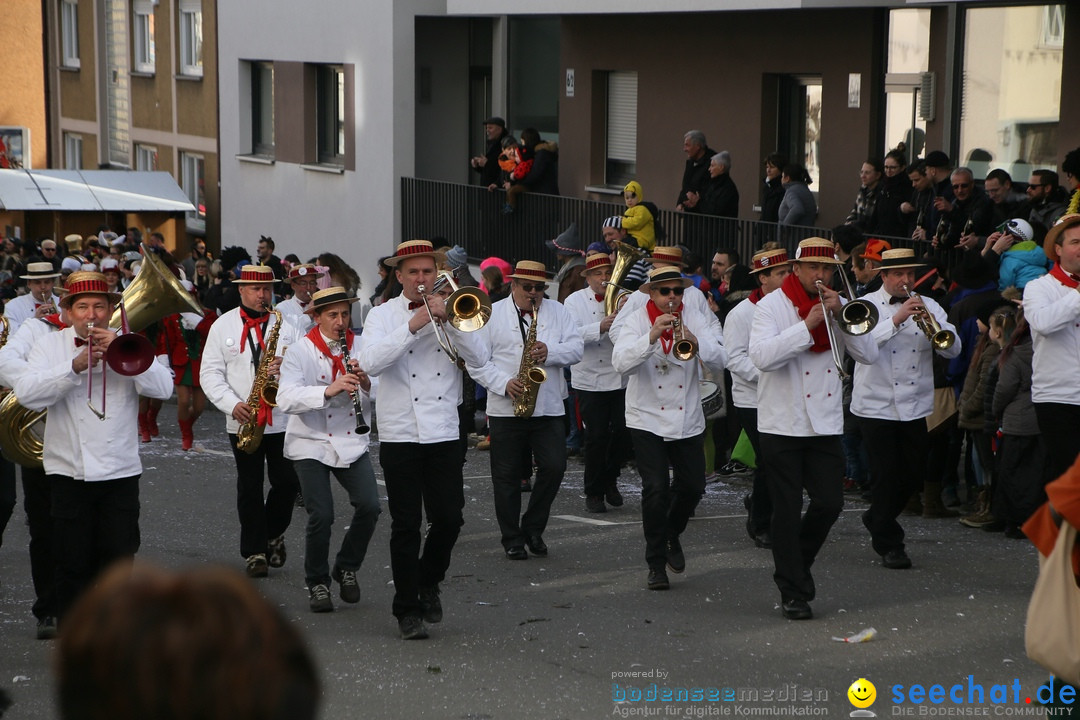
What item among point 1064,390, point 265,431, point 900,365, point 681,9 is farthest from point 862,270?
point 681,9

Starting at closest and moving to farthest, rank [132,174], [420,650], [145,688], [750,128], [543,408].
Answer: [145,688]
[420,650]
[543,408]
[750,128]
[132,174]

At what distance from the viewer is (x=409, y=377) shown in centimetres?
723

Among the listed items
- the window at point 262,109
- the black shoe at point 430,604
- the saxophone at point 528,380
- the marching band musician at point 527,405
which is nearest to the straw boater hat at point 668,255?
the marching band musician at point 527,405

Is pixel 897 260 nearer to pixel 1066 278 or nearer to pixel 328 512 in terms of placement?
pixel 1066 278

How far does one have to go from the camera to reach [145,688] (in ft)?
6.03

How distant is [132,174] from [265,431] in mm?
22371

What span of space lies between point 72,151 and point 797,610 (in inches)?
1309

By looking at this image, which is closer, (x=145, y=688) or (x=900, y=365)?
(x=145, y=688)

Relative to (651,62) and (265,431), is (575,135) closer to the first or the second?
(651,62)

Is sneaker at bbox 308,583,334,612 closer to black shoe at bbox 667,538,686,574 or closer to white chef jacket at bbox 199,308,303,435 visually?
white chef jacket at bbox 199,308,303,435

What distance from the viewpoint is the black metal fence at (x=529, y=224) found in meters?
15.6

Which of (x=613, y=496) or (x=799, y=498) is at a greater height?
(x=799, y=498)

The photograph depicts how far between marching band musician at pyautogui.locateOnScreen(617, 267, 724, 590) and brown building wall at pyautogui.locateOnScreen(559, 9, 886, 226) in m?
8.68

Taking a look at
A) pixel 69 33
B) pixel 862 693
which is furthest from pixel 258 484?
pixel 69 33
